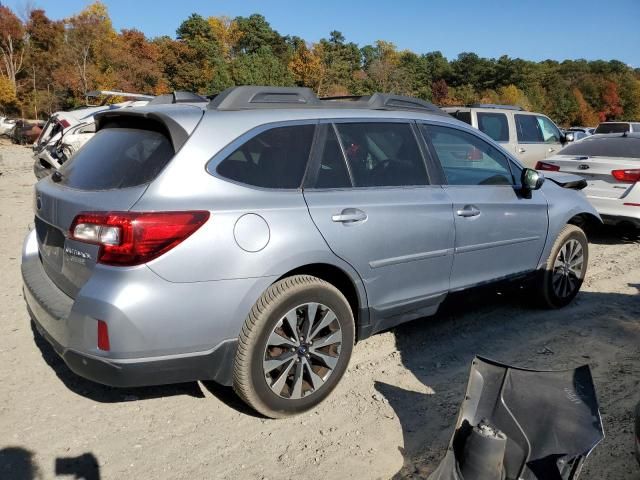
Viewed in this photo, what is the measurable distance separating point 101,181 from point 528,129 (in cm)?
962

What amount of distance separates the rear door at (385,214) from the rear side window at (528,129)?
742 cm

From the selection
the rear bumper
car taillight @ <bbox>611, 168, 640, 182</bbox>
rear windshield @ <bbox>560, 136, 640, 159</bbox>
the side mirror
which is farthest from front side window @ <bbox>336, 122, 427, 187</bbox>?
rear windshield @ <bbox>560, 136, 640, 159</bbox>

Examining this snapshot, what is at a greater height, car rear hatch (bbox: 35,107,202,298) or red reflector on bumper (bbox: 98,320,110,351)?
car rear hatch (bbox: 35,107,202,298)

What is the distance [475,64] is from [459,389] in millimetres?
81810

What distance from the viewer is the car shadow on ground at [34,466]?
2600mm

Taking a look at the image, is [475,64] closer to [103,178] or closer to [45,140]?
[45,140]

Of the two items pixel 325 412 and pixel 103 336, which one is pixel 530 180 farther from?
pixel 103 336

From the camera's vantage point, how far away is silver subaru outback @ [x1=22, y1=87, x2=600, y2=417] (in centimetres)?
255

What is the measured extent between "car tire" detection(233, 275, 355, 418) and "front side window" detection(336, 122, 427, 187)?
81cm

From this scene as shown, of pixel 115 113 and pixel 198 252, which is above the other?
pixel 115 113

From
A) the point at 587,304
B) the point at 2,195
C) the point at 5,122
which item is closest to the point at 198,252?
the point at 587,304

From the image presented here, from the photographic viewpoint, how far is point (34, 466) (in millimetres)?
2652

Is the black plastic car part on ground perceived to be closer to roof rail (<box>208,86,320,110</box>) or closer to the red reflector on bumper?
the red reflector on bumper

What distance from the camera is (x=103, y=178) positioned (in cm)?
289
